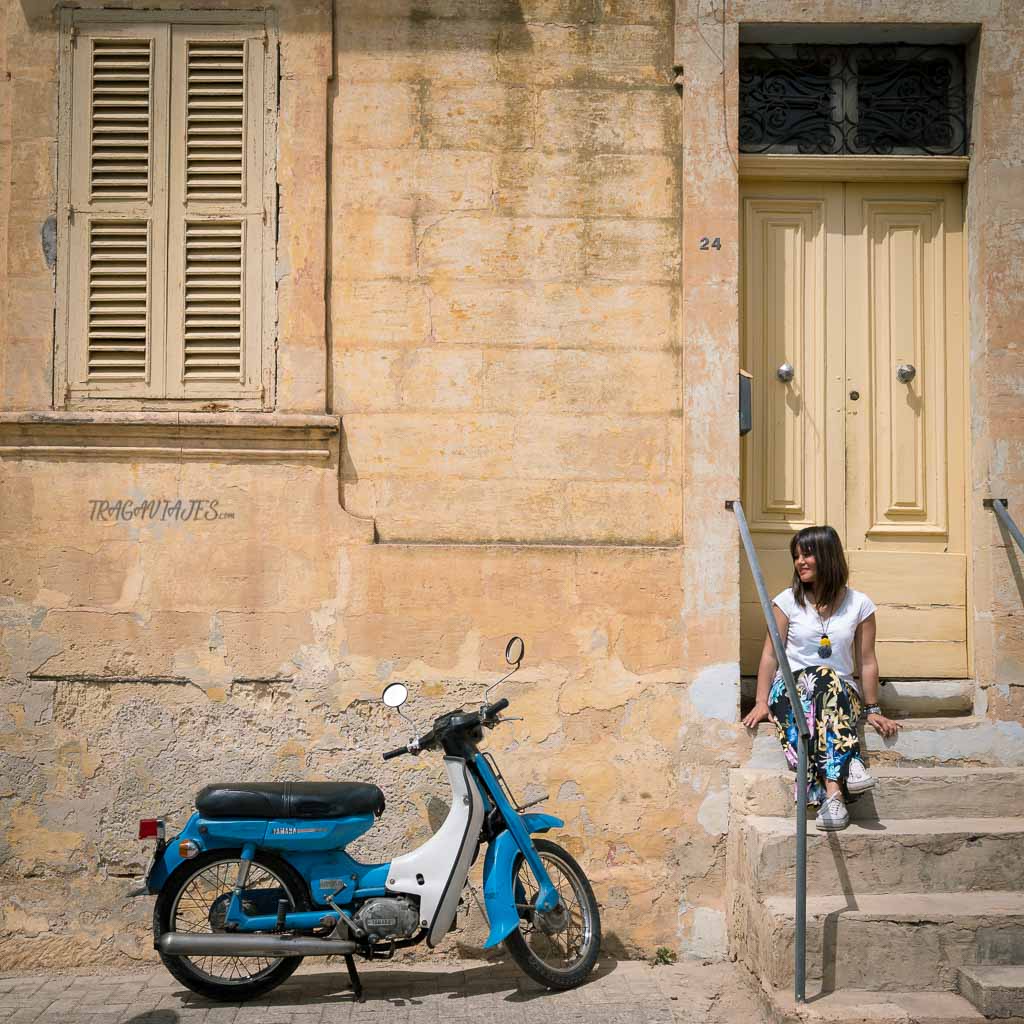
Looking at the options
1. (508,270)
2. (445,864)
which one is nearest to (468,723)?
(445,864)

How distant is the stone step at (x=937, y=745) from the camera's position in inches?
215

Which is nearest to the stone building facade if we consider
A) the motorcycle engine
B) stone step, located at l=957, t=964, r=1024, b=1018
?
the motorcycle engine

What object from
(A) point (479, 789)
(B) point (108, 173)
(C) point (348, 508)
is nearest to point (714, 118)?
(C) point (348, 508)

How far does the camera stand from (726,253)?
5730 millimetres

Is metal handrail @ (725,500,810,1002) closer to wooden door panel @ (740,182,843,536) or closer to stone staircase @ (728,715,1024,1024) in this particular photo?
stone staircase @ (728,715,1024,1024)

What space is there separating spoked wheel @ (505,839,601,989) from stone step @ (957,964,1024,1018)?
1.50 meters

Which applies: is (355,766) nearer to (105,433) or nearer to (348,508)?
(348,508)

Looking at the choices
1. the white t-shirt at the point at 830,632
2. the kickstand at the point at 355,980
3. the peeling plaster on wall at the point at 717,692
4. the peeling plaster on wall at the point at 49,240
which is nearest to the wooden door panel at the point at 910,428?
the white t-shirt at the point at 830,632

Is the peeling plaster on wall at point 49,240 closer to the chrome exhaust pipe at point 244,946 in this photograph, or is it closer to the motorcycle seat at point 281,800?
the motorcycle seat at point 281,800

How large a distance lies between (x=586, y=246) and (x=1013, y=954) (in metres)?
3.58

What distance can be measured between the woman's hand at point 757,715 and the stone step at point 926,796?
0.27m

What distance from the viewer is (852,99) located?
607cm

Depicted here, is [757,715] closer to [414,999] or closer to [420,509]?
[420,509]

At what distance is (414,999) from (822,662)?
228cm
